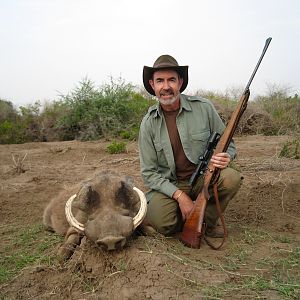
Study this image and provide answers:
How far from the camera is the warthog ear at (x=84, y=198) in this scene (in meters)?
3.63

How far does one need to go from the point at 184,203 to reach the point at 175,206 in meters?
0.25

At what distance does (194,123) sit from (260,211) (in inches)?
63.6

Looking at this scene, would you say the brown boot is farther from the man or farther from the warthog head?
the warthog head

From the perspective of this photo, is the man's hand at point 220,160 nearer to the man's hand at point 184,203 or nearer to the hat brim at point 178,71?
the man's hand at point 184,203

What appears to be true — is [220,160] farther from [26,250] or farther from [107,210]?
[26,250]

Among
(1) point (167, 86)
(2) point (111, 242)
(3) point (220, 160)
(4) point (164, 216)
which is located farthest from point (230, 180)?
(2) point (111, 242)

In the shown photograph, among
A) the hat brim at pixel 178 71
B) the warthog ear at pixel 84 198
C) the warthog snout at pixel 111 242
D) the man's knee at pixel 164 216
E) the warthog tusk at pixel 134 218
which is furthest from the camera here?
the hat brim at pixel 178 71

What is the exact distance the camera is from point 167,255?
3.35 metres

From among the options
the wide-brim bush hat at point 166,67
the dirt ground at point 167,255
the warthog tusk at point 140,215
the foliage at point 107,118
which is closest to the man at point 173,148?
the wide-brim bush hat at point 166,67

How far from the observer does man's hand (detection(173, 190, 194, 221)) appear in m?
4.13

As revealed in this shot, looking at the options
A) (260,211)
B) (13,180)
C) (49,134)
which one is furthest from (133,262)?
(49,134)

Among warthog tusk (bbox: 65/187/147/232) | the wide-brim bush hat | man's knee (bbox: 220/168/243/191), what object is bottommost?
warthog tusk (bbox: 65/187/147/232)

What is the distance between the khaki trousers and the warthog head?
0.61m

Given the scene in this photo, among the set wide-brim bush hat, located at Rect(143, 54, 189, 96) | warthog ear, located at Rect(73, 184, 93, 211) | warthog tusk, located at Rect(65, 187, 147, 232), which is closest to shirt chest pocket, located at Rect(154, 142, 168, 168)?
wide-brim bush hat, located at Rect(143, 54, 189, 96)
